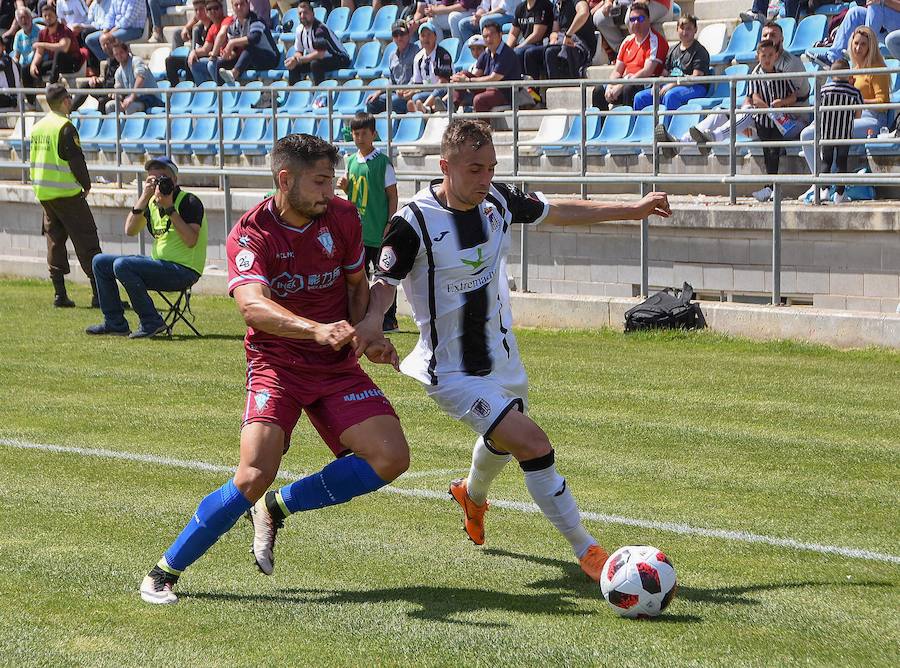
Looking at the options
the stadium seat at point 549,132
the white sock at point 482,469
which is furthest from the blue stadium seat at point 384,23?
the white sock at point 482,469

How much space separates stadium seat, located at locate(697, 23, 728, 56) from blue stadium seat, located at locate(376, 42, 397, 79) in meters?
4.80

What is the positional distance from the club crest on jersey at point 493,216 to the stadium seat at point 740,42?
11.3m

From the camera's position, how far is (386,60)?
2130 centimetres

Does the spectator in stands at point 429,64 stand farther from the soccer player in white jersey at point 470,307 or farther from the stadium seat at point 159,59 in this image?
the soccer player in white jersey at point 470,307

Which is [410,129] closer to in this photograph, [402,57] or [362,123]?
[402,57]

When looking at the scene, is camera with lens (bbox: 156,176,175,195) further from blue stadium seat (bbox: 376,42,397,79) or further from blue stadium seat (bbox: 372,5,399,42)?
blue stadium seat (bbox: 372,5,399,42)

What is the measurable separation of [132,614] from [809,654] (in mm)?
2533

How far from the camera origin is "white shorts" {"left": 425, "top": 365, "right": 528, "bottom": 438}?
5949 millimetres

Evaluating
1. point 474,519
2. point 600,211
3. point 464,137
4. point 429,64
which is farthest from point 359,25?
point 464,137

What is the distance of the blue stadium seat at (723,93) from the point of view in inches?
583

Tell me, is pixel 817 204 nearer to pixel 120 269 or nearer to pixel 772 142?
pixel 772 142

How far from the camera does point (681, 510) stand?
282 inches

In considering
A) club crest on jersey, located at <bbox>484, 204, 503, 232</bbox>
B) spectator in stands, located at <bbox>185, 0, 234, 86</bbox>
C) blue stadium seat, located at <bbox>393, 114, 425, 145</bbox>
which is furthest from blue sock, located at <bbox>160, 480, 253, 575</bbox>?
spectator in stands, located at <bbox>185, 0, 234, 86</bbox>

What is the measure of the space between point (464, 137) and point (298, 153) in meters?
0.73
